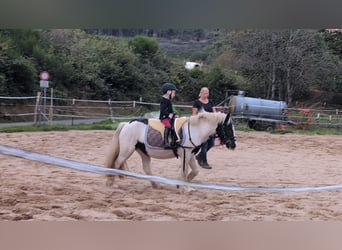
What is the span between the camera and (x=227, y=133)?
3.08 metres

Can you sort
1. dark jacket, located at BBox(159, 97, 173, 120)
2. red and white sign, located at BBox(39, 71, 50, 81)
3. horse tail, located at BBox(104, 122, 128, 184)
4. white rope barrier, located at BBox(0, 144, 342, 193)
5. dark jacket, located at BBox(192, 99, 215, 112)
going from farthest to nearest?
red and white sign, located at BBox(39, 71, 50, 81), dark jacket, located at BBox(192, 99, 215, 112), horse tail, located at BBox(104, 122, 128, 184), dark jacket, located at BBox(159, 97, 173, 120), white rope barrier, located at BBox(0, 144, 342, 193)

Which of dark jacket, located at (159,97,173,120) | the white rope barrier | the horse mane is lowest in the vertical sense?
the white rope barrier

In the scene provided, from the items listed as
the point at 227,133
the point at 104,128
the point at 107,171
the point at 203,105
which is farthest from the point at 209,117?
the point at 104,128

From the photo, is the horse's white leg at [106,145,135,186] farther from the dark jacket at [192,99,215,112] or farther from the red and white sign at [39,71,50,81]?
the red and white sign at [39,71,50,81]

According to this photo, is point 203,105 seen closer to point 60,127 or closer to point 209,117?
point 209,117

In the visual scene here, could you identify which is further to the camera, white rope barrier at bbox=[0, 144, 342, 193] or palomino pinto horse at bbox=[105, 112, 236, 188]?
palomino pinto horse at bbox=[105, 112, 236, 188]

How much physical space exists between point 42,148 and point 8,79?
38.8 inches

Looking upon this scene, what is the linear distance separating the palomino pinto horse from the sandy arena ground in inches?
9.5

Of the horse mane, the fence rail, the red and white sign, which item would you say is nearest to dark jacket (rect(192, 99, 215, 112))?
the horse mane

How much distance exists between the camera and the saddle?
3.06 meters

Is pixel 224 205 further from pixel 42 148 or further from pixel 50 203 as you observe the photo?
pixel 42 148

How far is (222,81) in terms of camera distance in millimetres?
5301

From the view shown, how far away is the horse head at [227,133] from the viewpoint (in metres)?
3.08

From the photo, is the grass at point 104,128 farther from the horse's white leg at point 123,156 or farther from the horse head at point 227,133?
the horse head at point 227,133
